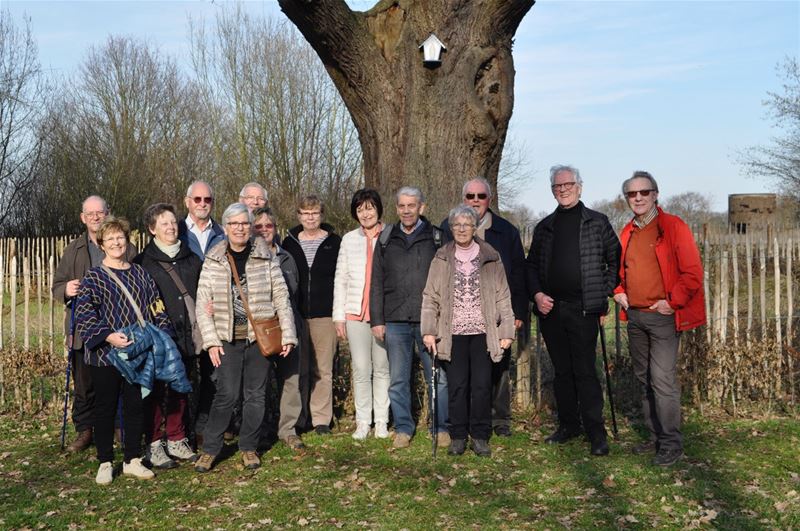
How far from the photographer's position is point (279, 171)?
2427 centimetres

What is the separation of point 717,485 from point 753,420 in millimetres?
2002

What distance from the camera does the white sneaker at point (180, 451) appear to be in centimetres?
609

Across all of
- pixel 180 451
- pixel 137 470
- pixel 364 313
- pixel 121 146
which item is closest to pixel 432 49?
pixel 364 313

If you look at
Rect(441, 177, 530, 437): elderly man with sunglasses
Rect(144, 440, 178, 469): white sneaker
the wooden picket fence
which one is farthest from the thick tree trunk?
Rect(144, 440, 178, 469): white sneaker

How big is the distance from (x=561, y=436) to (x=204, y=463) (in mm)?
2840

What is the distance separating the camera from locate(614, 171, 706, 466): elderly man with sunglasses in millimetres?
5648

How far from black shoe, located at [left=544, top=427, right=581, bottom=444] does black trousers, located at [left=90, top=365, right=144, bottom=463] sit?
3.22 metres

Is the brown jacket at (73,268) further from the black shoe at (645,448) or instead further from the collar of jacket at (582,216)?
the black shoe at (645,448)

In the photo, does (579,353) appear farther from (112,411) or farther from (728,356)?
(112,411)

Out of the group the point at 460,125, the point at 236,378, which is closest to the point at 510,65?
the point at 460,125

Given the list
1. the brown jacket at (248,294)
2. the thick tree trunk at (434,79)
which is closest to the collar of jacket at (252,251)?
the brown jacket at (248,294)

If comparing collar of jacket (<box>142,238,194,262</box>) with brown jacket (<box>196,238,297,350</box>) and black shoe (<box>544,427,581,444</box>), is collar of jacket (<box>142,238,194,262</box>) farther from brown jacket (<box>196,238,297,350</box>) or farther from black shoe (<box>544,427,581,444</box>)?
black shoe (<box>544,427,581,444</box>)

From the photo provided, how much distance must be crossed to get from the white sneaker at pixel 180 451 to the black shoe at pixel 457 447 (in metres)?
2.00

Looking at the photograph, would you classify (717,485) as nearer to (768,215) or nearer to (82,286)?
(82,286)
